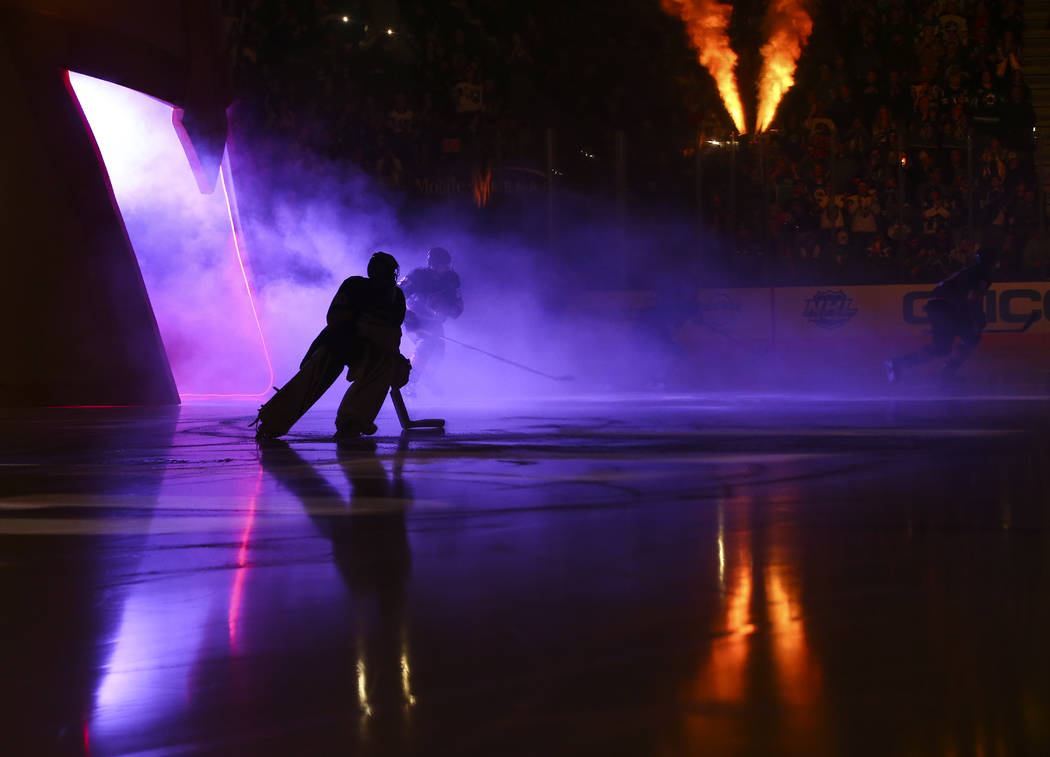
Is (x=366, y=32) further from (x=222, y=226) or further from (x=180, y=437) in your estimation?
(x=180, y=437)

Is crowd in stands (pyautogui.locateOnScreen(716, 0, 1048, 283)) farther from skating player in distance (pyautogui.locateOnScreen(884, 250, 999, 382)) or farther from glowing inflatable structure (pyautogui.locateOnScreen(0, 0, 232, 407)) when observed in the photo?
glowing inflatable structure (pyautogui.locateOnScreen(0, 0, 232, 407))

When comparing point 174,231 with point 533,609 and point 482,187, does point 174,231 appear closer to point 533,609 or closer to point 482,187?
point 482,187

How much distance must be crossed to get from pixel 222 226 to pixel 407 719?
12.6 meters

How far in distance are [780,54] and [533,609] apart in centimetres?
2202

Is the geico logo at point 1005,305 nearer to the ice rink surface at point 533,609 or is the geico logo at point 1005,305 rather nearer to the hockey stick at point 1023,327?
the hockey stick at point 1023,327

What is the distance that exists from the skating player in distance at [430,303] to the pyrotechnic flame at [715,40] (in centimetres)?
1071

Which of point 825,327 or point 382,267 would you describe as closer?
point 382,267

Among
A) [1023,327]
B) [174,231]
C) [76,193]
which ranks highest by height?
[76,193]

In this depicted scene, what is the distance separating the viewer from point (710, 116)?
22.2m

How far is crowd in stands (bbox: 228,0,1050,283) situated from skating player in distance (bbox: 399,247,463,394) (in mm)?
6046

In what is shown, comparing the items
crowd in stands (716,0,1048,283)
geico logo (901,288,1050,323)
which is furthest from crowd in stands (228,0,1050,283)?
geico logo (901,288,1050,323)

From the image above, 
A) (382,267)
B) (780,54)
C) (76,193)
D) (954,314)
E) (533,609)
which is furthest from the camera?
(780,54)

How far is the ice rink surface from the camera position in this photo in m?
2.05

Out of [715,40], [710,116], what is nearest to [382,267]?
[710,116]
